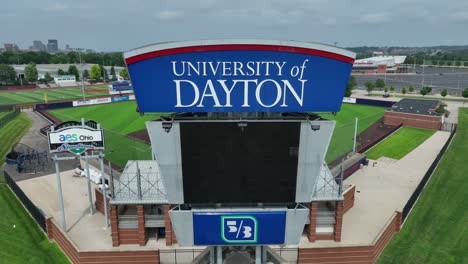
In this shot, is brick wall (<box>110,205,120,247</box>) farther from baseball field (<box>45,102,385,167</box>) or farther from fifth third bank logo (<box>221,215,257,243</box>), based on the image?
fifth third bank logo (<box>221,215,257,243</box>)

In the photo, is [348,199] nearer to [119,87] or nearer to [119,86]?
[119,86]

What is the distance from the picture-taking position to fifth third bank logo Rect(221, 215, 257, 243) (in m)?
11.7

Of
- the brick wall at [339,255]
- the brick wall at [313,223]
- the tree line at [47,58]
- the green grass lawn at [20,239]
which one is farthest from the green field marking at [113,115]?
the tree line at [47,58]

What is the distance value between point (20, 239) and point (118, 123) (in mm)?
32730

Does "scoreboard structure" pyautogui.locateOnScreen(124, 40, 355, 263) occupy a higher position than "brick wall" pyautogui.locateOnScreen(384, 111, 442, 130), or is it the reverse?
"scoreboard structure" pyautogui.locateOnScreen(124, 40, 355, 263)

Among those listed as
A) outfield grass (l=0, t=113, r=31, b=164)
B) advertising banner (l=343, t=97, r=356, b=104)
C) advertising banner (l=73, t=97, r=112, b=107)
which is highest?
advertising banner (l=73, t=97, r=112, b=107)

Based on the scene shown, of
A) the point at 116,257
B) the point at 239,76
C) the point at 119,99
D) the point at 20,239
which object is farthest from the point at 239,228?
the point at 119,99

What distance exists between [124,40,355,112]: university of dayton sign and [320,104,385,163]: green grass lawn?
54.1ft

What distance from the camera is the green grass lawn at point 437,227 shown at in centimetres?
1994

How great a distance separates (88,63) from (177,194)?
556 ft

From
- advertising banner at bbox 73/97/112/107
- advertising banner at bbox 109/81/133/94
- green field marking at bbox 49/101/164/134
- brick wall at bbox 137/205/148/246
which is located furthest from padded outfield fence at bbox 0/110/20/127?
brick wall at bbox 137/205/148/246

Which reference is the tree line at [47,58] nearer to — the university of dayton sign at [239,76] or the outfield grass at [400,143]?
the outfield grass at [400,143]

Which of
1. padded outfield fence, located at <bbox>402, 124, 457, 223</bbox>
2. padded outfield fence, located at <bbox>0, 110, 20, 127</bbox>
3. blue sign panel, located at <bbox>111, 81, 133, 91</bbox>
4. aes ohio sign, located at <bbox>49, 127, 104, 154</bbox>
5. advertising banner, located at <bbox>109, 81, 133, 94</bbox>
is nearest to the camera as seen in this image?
aes ohio sign, located at <bbox>49, 127, 104, 154</bbox>

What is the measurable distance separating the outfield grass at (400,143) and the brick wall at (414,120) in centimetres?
119
